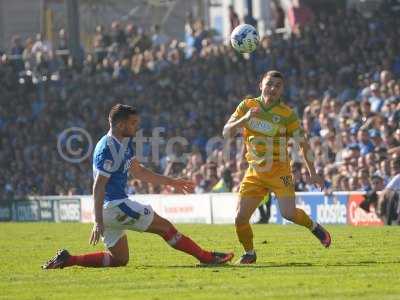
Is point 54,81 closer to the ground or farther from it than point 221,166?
farther from it

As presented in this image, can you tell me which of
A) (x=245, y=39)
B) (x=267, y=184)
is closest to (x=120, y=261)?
(x=267, y=184)

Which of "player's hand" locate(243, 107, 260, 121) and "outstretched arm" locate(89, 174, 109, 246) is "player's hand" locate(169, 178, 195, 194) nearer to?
"outstretched arm" locate(89, 174, 109, 246)

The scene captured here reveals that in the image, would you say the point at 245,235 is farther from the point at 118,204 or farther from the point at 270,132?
the point at 118,204

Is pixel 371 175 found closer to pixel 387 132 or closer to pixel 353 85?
pixel 387 132

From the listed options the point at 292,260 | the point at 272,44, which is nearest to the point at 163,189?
the point at 272,44

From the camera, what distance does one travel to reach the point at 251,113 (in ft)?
49.4

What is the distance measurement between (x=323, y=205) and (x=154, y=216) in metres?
12.9

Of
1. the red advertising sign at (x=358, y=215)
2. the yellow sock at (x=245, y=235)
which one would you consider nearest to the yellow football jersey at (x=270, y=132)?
the yellow sock at (x=245, y=235)

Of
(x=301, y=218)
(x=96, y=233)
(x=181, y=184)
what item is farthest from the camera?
(x=301, y=218)

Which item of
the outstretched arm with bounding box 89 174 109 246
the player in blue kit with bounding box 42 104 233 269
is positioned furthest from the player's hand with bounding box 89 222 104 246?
the player in blue kit with bounding box 42 104 233 269

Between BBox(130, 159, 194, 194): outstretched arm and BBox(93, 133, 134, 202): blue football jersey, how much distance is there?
0.88ft

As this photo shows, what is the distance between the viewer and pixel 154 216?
48.9 feet

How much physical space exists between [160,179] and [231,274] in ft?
6.10

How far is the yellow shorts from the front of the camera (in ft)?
51.9
